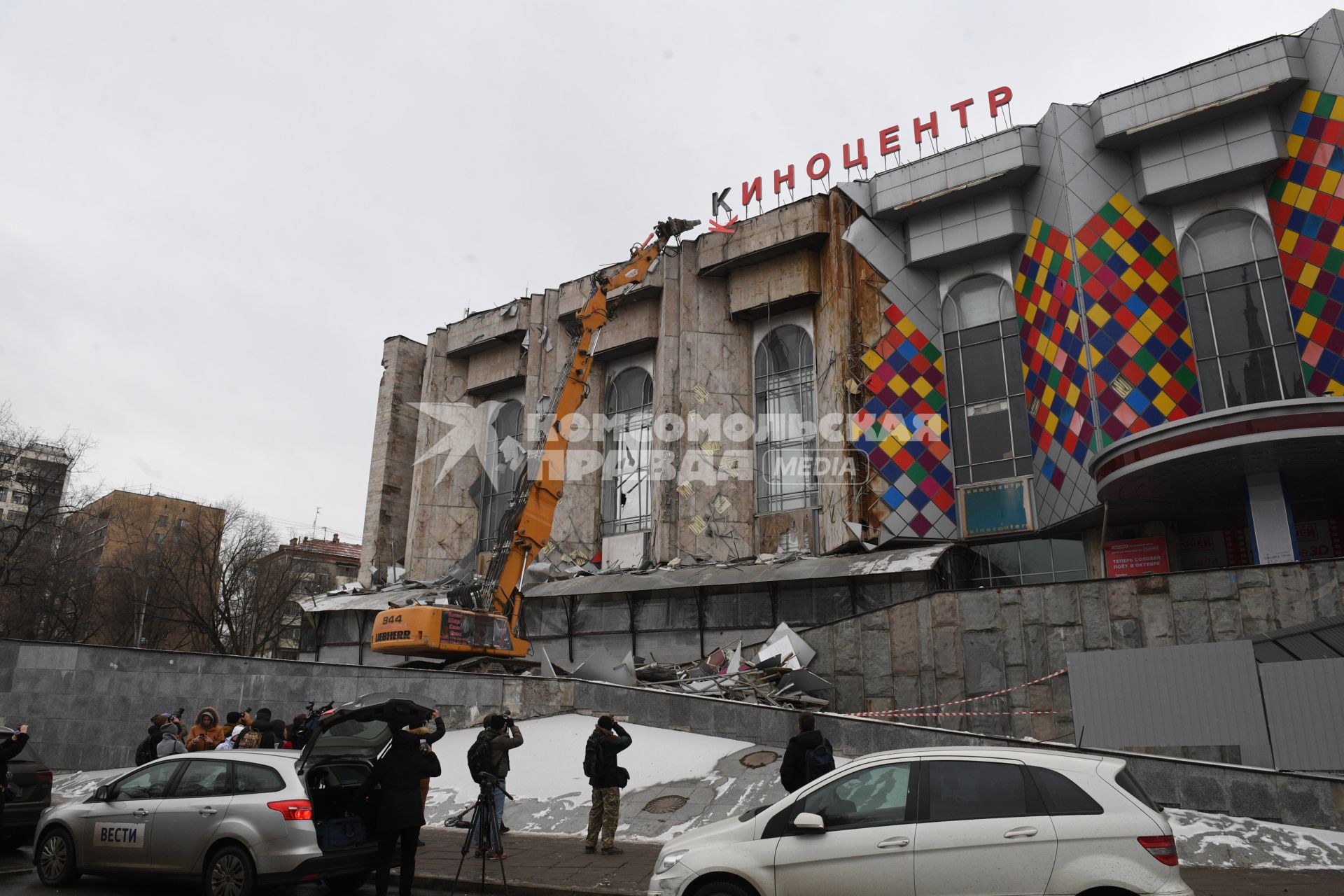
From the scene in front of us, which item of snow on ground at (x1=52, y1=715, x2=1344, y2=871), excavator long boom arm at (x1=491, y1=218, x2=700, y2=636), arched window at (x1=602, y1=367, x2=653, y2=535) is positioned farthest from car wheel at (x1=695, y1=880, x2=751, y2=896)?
arched window at (x1=602, y1=367, x2=653, y2=535)

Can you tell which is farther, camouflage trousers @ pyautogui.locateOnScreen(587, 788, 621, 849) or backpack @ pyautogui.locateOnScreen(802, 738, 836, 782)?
camouflage trousers @ pyautogui.locateOnScreen(587, 788, 621, 849)

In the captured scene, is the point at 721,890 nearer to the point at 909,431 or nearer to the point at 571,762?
the point at 571,762

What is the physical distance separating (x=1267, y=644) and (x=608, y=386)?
2803 cm

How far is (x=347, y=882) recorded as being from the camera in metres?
8.80

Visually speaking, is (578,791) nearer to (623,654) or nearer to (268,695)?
(268,695)

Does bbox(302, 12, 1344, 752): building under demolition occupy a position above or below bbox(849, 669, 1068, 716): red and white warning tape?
above

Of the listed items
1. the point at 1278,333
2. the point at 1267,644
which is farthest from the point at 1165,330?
the point at 1267,644

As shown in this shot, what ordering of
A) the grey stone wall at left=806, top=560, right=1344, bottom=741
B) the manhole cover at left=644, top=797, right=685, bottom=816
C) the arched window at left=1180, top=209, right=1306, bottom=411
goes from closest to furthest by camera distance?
the manhole cover at left=644, top=797, right=685, bottom=816, the grey stone wall at left=806, top=560, right=1344, bottom=741, the arched window at left=1180, top=209, right=1306, bottom=411

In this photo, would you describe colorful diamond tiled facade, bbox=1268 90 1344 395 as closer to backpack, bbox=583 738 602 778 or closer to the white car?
the white car

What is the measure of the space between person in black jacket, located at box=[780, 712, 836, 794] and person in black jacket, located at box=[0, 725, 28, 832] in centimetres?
861

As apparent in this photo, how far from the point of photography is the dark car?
11.0 metres

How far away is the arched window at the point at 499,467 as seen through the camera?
39.8 m

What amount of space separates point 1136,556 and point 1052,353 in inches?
242

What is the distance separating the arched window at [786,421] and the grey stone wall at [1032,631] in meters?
11.5
